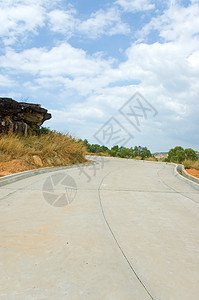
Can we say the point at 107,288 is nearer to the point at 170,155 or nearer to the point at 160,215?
the point at 160,215

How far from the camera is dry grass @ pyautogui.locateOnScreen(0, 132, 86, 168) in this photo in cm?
1266

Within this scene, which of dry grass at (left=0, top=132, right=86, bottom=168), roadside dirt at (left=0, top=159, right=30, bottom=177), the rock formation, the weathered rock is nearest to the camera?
roadside dirt at (left=0, top=159, right=30, bottom=177)

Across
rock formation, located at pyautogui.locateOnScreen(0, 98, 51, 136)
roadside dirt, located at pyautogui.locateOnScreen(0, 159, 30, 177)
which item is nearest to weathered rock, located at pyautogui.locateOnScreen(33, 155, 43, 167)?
roadside dirt, located at pyautogui.locateOnScreen(0, 159, 30, 177)

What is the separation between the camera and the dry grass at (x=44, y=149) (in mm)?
12665

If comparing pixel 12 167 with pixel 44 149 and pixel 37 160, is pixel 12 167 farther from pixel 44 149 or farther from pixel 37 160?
pixel 44 149

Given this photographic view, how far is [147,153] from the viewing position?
59.2m

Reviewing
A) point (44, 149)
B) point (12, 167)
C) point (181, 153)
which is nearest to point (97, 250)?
point (12, 167)

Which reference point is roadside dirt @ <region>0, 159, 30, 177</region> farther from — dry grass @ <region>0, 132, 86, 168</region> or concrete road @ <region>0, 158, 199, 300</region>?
concrete road @ <region>0, 158, 199, 300</region>

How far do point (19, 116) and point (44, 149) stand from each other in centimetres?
351

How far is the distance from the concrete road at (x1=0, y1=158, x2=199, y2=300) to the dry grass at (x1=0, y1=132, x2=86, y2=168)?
760 centimetres

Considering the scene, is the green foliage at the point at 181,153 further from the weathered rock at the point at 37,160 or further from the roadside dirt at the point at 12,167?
the roadside dirt at the point at 12,167

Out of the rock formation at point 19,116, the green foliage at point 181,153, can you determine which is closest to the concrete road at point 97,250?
the rock formation at point 19,116

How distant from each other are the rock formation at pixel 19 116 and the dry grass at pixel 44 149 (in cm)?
79

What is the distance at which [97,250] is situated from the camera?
10.1 feet
